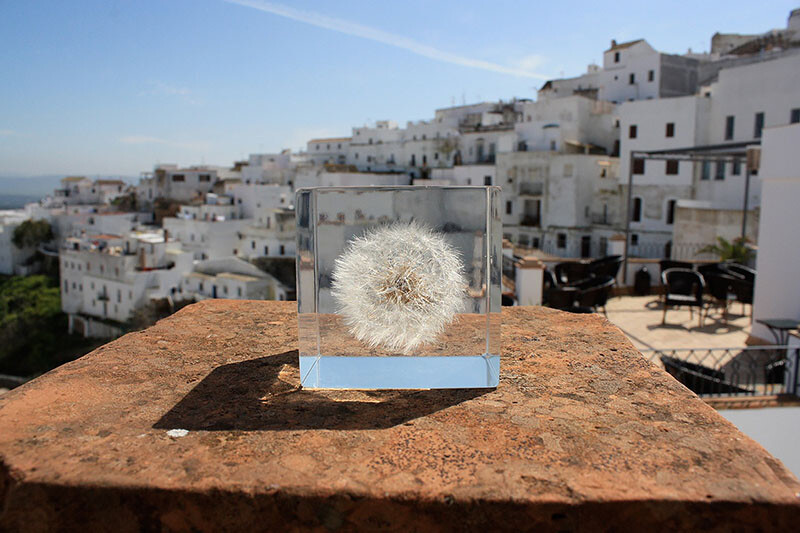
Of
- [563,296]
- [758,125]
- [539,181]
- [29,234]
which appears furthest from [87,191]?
[563,296]

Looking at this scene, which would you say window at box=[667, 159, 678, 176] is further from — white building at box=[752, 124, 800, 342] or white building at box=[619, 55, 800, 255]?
white building at box=[752, 124, 800, 342]

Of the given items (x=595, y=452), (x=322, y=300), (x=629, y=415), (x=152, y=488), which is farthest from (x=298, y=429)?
(x=629, y=415)

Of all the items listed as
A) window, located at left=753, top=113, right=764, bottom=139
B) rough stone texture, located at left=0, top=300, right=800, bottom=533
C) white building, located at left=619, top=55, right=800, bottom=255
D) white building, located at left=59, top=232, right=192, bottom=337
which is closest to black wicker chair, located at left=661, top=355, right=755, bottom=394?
rough stone texture, located at left=0, top=300, right=800, bottom=533

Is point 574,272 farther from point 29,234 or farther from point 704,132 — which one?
point 29,234

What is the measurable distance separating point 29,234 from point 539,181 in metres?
44.2

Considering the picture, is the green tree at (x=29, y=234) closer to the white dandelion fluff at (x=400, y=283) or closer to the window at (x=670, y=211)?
the window at (x=670, y=211)

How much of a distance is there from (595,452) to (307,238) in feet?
3.86

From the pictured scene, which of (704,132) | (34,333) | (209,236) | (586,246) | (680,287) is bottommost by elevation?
(34,333)

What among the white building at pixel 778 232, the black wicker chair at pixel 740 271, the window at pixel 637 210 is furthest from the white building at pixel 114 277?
the white building at pixel 778 232

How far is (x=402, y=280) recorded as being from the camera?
6.97 ft

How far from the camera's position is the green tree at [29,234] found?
51.0 m

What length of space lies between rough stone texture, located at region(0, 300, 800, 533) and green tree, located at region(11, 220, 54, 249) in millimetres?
58090

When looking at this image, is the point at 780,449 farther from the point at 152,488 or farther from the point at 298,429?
the point at 152,488

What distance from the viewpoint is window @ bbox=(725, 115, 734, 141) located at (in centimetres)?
2449
